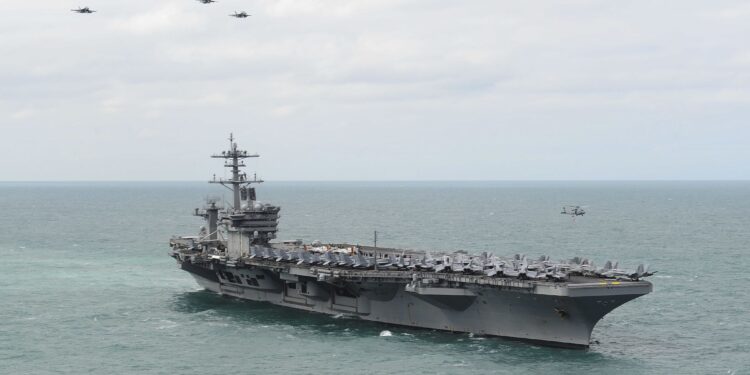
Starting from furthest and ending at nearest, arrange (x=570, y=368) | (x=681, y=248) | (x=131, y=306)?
(x=681, y=248) < (x=131, y=306) < (x=570, y=368)

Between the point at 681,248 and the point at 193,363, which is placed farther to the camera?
the point at 681,248

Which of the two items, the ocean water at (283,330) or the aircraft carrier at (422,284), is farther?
the aircraft carrier at (422,284)

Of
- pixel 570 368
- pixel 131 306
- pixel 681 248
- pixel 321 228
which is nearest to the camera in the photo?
pixel 570 368

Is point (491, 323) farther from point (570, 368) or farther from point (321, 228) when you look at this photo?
point (321, 228)

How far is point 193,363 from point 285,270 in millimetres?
8415

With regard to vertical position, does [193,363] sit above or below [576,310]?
below

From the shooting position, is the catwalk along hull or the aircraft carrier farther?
the aircraft carrier

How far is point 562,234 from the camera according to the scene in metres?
85.6

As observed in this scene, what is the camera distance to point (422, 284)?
1300 inches

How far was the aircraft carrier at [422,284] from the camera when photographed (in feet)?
101

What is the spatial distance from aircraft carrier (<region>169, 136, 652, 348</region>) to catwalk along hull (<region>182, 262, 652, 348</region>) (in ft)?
0.13

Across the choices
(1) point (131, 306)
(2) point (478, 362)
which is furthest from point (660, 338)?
(1) point (131, 306)

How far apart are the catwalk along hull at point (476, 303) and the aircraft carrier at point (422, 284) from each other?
40 mm

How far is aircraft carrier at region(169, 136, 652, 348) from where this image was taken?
101 feet
